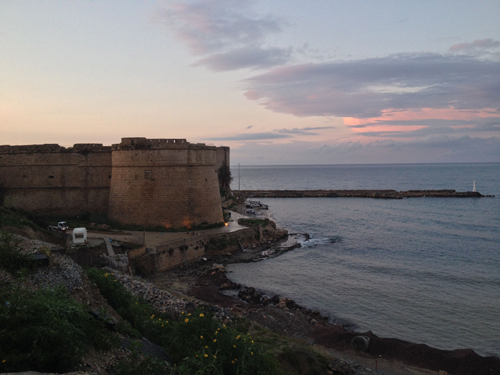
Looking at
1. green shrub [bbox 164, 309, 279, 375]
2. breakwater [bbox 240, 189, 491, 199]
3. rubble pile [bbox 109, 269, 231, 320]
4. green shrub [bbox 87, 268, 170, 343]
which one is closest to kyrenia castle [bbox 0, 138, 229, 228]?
rubble pile [bbox 109, 269, 231, 320]

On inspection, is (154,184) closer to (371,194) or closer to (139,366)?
(139,366)

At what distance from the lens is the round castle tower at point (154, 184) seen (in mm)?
24141

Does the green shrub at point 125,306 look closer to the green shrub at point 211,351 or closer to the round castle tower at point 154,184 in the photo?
the green shrub at point 211,351

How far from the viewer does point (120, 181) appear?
80.5 feet

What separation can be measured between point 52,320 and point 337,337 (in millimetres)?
10711

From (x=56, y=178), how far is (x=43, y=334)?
2346 centimetres

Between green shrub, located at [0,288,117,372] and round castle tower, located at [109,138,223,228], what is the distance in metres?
18.6

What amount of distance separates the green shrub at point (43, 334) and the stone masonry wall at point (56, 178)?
852 inches

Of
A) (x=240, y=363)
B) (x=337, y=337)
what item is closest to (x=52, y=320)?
(x=240, y=363)

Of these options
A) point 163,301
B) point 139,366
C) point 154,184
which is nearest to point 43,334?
point 139,366

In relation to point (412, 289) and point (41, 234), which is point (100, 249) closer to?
point (41, 234)

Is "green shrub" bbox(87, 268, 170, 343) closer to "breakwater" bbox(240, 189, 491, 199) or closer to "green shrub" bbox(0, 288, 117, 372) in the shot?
"green shrub" bbox(0, 288, 117, 372)

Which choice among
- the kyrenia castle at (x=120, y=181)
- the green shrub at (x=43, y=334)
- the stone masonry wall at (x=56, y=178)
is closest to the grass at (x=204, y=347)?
the green shrub at (x=43, y=334)

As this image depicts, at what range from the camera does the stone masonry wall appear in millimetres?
25016
